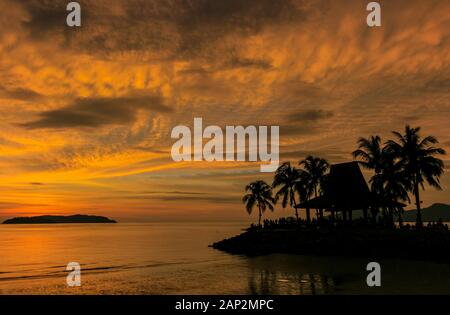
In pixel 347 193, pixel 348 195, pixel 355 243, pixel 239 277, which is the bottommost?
pixel 239 277

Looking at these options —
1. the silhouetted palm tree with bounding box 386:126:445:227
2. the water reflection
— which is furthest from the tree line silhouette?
the water reflection

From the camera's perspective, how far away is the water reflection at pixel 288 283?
21.4 metres

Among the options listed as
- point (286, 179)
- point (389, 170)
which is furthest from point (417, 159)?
point (286, 179)

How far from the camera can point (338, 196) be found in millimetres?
43719

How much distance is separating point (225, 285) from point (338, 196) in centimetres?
2338

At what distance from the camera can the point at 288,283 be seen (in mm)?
23812

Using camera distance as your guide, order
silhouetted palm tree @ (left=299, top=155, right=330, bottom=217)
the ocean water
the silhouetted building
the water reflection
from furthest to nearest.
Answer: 1. silhouetted palm tree @ (left=299, top=155, right=330, bottom=217)
2. the silhouetted building
3. the ocean water
4. the water reflection

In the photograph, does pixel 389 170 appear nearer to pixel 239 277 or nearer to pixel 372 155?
pixel 372 155

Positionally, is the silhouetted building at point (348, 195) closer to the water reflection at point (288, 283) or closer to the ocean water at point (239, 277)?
the ocean water at point (239, 277)

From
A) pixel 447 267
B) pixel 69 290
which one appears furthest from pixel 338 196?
pixel 69 290

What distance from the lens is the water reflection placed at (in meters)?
21.4

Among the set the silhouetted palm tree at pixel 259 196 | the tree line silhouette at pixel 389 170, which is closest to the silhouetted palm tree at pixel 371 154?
the tree line silhouette at pixel 389 170

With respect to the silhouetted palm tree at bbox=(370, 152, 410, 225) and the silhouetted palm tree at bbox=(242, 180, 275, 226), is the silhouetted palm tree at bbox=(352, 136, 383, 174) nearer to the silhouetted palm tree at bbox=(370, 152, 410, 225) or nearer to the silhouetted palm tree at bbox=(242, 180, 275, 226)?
the silhouetted palm tree at bbox=(370, 152, 410, 225)
